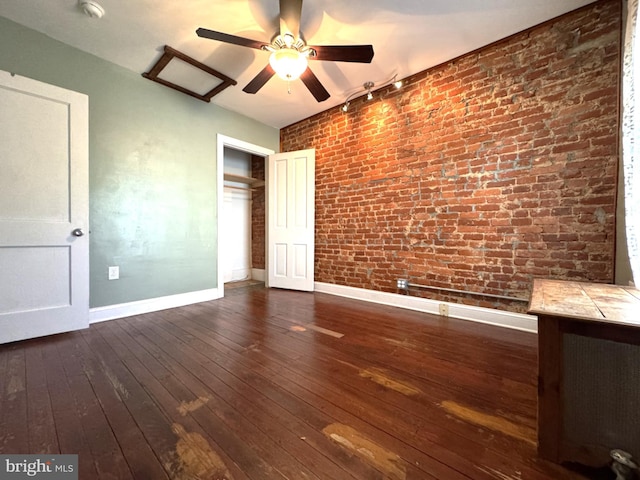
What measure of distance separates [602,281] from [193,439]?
296cm

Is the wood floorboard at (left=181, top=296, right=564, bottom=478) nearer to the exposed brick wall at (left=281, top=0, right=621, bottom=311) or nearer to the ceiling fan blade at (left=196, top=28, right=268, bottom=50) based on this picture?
the exposed brick wall at (left=281, top=0, right=621, bottom=311)

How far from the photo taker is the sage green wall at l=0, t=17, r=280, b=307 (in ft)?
7.49

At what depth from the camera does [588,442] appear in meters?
0.93

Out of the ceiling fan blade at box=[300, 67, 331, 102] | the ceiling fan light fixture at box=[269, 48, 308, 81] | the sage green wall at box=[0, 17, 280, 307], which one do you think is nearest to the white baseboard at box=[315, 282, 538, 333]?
the sage green wall at box=[0, 17, 280, 307]

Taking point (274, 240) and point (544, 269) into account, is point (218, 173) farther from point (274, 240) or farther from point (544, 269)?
point (544, 269)

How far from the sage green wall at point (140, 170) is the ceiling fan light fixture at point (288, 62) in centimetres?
149

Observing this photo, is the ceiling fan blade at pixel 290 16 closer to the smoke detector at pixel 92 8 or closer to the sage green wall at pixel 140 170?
the smoke detector at pixel 92 8

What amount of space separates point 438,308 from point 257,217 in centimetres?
355

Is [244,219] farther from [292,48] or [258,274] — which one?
[292,48]

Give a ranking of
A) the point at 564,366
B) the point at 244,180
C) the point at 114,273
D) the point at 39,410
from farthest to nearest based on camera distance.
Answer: the point at 244,180, the point at 114,273, the point at 39,410, the point at 564,366

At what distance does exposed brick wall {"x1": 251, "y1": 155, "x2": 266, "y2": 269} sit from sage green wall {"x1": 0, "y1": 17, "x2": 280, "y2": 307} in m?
1.24

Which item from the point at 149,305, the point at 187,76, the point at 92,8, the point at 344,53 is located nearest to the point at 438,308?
the point at 344,53

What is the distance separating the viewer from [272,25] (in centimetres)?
207

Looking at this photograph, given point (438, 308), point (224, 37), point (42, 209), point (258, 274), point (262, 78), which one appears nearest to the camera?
point (224, 37)
